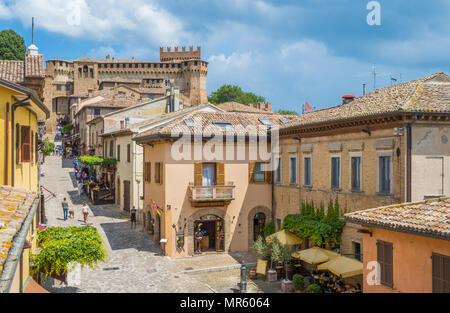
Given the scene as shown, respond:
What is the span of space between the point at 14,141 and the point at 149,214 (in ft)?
52.2

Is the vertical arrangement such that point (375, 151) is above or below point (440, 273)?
above

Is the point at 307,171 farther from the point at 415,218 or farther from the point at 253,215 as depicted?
the point at 415,218

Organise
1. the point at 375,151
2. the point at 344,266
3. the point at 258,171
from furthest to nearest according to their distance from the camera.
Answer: the point at 258,171 < the point at 375,151 < the point at 344,266

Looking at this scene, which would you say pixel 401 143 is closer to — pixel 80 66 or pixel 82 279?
pixel 82 279

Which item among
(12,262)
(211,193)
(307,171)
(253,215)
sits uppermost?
(307,171)

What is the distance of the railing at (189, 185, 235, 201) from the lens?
22469mm

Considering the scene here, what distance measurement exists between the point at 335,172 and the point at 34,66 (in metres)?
14.0

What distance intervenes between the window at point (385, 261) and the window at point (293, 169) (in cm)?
1063

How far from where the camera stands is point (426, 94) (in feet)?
55.3

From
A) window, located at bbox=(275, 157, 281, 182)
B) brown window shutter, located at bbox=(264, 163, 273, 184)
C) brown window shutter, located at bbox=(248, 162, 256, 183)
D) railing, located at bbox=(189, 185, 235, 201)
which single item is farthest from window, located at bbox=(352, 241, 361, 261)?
brown window shutter, located at bbox=(248, 162, 256, 183)

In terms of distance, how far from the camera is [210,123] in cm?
2456

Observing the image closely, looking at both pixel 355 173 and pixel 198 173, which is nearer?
pixel 355 173

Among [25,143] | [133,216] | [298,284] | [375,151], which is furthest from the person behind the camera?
[133,216]

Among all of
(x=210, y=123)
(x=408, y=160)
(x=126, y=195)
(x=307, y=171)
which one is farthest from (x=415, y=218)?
(x=126, y=195)
